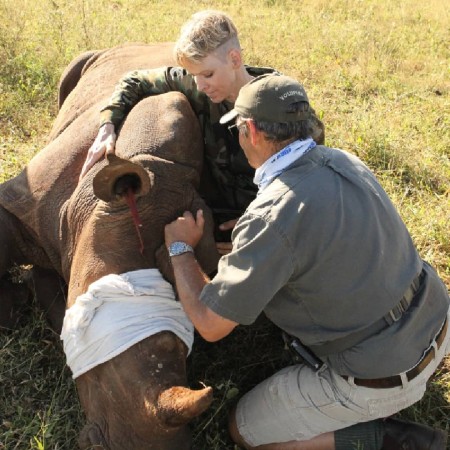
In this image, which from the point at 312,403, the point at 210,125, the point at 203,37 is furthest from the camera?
the point at 210,125

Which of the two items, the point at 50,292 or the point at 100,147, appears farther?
the point at 50,292

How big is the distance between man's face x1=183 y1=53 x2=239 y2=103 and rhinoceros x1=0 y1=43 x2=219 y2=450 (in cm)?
16

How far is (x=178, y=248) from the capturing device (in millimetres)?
3121

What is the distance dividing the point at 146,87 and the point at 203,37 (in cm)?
65

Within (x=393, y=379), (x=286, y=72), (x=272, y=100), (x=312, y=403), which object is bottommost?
(x=286, y=72)

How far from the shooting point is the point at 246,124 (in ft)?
9.98

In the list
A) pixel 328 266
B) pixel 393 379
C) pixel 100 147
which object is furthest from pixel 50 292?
pixel 393 379

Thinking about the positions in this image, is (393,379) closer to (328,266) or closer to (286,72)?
(328,266)

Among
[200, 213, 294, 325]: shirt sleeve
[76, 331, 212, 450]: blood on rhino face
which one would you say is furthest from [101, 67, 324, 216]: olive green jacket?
[76, 331, 212, 450]: blood on rhino face

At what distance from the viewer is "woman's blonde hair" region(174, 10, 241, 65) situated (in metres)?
3.66

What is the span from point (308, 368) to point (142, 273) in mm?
1027

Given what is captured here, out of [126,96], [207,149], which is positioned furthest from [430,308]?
[126,96]

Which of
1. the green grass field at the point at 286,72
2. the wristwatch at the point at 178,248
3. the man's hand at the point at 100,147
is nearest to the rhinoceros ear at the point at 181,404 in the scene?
the wristwatch at the point at 178,248

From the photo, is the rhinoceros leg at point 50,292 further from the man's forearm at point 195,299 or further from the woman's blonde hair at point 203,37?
the woman's blonde hair at point 203,37
